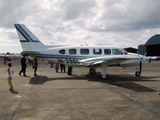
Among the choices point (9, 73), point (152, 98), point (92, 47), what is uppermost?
point (92, 47)

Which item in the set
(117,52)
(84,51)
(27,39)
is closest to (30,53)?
(27,39)

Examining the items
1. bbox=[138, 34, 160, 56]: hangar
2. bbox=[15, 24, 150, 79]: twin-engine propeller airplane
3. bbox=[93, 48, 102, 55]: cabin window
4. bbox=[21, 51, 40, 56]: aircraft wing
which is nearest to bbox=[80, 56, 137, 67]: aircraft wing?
bbox=[15, 24, 150, 79]: twin-engine propeller airplane

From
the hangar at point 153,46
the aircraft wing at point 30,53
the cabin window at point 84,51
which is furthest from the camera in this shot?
the hangar at point 153,46

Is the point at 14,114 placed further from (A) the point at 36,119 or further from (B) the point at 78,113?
(B) the point at 78,113

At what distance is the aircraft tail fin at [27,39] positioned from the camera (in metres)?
15.1

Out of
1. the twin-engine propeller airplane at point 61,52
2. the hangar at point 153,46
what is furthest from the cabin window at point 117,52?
the hangar at point 153,46

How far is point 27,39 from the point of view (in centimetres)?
1517

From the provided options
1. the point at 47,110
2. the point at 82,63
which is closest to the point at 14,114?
the point at 47,110

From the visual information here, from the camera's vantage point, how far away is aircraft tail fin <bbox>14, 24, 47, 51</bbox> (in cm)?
1505

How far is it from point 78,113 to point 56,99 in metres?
2.05

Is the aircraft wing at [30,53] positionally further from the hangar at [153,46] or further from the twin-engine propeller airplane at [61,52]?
the hangar at [153,46]

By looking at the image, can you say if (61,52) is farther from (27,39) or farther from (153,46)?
(153,46)

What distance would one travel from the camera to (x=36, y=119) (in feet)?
17.4

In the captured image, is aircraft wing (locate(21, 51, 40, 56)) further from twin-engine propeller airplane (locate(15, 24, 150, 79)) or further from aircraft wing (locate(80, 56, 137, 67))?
aircraft wing (locate(80, 56, 137, 67))
